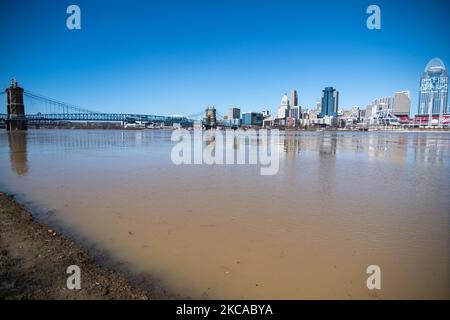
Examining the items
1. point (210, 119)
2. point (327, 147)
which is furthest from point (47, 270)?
point (210, 119)

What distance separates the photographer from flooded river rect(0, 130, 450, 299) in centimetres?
382

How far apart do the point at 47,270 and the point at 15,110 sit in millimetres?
93972

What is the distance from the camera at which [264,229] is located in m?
5.69

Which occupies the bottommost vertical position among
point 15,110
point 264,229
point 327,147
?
point 264,229

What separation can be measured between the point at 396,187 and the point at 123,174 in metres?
11.0

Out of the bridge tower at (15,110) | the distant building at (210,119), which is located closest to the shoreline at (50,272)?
the bridge tower at (15,110)

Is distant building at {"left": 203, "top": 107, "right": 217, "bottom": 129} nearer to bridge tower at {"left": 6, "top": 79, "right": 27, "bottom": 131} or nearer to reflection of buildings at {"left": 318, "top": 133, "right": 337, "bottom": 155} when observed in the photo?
bridge tower at {"left": 6, "top": 79, "right": 27, "bottom": 131}

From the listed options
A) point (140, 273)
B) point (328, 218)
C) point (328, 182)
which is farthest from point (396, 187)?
point (140, 273)

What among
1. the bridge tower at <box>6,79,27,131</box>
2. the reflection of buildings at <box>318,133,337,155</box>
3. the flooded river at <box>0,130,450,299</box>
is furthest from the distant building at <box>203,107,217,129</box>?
the flooded river at <box>0,130,450,299</box>

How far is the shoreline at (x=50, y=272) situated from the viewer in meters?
3.15

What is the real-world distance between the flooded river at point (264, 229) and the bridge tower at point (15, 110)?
8334 cm

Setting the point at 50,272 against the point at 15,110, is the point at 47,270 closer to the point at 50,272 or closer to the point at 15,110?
the point at 50,272

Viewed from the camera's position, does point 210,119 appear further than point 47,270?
Answer: Yes
